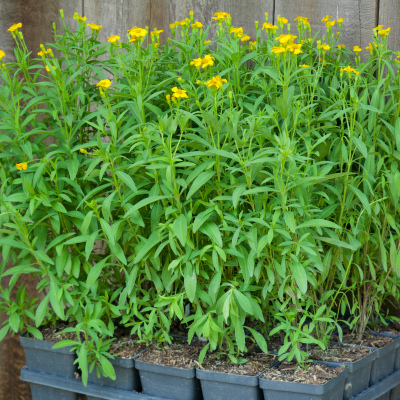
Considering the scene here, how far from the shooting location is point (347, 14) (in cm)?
245

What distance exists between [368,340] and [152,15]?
1.80 metres

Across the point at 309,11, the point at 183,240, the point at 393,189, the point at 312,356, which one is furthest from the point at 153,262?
the point at 309,11

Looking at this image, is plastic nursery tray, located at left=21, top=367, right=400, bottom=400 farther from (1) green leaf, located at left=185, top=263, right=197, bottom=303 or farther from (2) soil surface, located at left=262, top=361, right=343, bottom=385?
(1) green leaf, located at left=185, top=263, right=197, bottom=303

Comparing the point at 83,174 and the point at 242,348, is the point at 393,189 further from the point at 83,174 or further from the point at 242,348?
the point at 83,174

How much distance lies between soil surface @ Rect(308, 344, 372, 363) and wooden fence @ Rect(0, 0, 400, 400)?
125 cm

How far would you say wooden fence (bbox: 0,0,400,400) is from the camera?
2432mm

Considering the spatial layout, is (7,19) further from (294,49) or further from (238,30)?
(294,49)

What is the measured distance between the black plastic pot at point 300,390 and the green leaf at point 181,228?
51cm

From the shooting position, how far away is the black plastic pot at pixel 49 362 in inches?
83.9

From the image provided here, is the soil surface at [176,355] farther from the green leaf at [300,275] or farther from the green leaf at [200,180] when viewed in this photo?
the green leaf at [200,180]

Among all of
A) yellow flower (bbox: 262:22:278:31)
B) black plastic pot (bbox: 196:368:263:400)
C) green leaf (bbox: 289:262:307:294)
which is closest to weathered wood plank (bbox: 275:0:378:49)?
yellow flower (bbox: 262:22:278:31)

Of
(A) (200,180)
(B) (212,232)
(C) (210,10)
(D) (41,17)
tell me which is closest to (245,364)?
(B) (212,232)

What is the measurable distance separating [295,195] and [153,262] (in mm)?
517

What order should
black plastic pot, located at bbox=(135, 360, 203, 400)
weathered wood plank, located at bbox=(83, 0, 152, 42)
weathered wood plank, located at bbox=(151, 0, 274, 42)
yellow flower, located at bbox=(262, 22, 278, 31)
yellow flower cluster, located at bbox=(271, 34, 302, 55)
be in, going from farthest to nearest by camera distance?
weathered wood plank, located at bbox=(83, 0, 152, 42) → weathered wood plank, located at bbox=(151, 0, 274, 42) → yellow flower, located at bbox=(262, 22, 278, 31) → black plastic pot, located at bbox=(135, 360, 203, 400) → yellow flower cluster, located at bbox=(271, 34, 302, 55)
